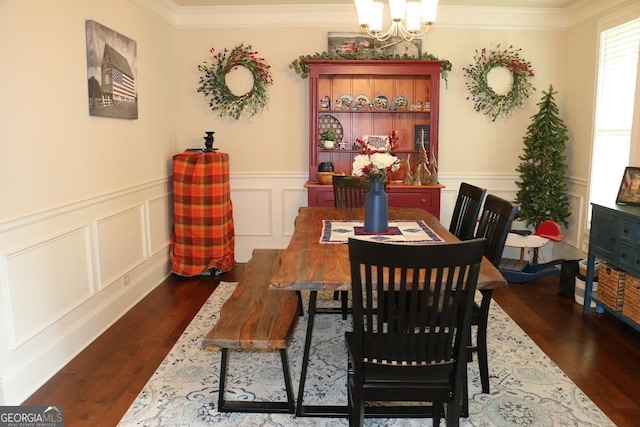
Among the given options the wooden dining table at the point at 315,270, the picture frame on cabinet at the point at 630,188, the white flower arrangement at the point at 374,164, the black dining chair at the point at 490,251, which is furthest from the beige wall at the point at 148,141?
the black dining chair at the point at 490,251

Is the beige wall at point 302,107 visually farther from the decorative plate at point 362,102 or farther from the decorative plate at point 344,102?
the decorative plate at point 362,102

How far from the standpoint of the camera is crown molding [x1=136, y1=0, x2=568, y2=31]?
497cm

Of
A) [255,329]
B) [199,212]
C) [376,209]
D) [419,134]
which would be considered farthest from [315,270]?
[419,134]

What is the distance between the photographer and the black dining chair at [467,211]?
312 centimetres

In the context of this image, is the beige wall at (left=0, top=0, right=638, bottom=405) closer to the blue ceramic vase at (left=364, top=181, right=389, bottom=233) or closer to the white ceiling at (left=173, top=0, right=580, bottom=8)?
the white ceiling at (left=173, top=0, right=580, bottom=8)

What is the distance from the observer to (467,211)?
128 inches

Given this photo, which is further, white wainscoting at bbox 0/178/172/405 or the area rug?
white wainscoting at bbox 0/178/172/405

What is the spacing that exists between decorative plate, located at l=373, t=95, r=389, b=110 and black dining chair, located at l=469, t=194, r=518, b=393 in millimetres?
2401

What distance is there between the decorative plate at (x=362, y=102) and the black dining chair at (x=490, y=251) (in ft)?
8.07

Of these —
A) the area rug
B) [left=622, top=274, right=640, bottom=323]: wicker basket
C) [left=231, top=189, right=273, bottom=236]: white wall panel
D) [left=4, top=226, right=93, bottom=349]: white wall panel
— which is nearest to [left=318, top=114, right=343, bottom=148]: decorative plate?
[left=231, top=189, right=273, bottom=236]: white wall panel

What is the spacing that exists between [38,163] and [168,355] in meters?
1.31

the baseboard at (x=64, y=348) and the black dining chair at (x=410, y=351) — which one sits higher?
the black dining chair at (x=410, y=351)

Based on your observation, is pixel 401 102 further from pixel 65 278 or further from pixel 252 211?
pixel 65 278

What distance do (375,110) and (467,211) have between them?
77.9 inches
